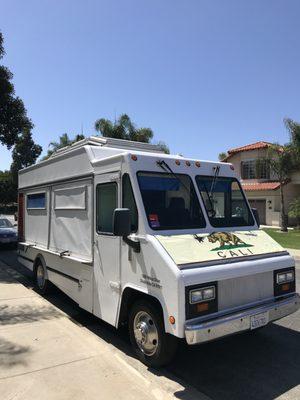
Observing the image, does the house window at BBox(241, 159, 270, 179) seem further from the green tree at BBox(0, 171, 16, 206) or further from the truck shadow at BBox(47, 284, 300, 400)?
the green tree at BBox(0, 171, 16, 206)

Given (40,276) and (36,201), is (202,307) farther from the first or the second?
(36,201)

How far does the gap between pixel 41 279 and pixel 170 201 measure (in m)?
4.49

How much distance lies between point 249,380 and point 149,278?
157 centimetres

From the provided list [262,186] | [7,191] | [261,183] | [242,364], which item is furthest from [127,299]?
[7,191]

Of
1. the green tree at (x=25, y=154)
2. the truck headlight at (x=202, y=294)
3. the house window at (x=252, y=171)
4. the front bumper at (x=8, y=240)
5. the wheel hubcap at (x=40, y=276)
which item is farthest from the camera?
the green tree at (x=25, y=154)

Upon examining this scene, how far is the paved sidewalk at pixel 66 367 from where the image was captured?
413 cm

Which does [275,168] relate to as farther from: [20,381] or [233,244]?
[20,381]

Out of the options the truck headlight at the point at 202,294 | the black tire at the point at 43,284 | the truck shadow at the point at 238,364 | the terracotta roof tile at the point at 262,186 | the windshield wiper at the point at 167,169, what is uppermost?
the terracotta roof tile at the point at 262,186

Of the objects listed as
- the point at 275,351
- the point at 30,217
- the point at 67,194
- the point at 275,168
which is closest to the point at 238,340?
the point at 275,351

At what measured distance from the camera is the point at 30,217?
9.54m

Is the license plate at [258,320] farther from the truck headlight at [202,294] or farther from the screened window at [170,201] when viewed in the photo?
the screened window at [170,201]

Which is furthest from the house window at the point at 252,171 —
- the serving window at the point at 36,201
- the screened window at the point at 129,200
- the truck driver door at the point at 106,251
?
the screened window at the point at 129,200

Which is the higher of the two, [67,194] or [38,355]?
[67,194]

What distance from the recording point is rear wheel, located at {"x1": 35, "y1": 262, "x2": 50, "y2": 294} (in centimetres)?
845
